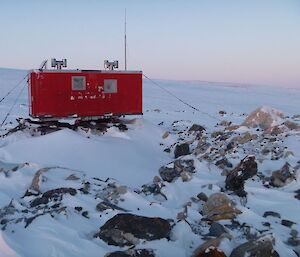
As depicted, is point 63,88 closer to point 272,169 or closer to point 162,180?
point 162,180

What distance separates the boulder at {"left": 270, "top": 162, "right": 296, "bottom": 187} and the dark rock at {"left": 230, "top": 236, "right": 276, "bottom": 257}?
279 centimetres

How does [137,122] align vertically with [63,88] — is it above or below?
below

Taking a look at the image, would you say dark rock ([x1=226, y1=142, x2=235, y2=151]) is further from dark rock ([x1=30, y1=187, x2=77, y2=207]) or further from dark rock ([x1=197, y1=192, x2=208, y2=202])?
dark rock ([x1=30, y1=187, x2=77, y2=207])

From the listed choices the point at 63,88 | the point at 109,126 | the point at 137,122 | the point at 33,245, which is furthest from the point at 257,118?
the point at 33,245

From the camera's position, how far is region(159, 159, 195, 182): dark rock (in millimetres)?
8680

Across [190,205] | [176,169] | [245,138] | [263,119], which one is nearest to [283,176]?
[190,205]

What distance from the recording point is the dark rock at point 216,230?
219 inches

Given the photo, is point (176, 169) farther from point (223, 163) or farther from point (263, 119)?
point (263, 119)

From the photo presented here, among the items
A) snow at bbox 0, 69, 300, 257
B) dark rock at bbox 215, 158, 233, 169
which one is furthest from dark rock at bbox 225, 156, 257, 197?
dark rock at bbox 215, 158, 233, 169

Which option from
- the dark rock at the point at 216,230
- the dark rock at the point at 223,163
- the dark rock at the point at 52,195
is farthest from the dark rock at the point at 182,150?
the dark rock at the point at 216,230

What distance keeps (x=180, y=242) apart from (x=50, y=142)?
654 cm

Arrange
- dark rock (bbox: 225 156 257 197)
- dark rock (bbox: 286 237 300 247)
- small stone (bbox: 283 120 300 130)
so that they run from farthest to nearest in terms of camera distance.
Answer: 1. small stone (bbox: 283 120 300 130)
2. dark rock (bbox: 225 156 257 197)
3. dark rock (bbox: 286 237 300 247)

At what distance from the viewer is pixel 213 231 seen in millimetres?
5609

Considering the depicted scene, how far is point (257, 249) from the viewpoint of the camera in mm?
4824
